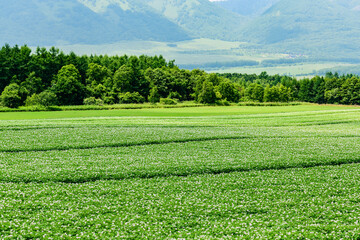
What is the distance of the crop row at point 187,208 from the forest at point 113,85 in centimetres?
8773

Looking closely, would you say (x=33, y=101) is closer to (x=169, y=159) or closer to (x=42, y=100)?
(x=42, y=100)

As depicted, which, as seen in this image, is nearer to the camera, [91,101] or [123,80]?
[91,101]

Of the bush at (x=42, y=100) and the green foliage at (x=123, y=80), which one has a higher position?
the green foliage at (x=123, y=80)

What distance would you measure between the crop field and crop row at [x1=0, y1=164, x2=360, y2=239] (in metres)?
0.05

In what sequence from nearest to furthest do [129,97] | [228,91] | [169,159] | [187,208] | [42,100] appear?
[187,208] < [169,159] < [42,100] < [129,97] < [228,91]

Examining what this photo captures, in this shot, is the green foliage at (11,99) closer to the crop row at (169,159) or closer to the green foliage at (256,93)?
the crop row at (169,159)

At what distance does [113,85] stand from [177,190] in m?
121

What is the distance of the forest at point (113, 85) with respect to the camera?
117 m

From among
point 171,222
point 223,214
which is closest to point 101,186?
point 171,222

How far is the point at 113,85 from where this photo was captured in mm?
136250

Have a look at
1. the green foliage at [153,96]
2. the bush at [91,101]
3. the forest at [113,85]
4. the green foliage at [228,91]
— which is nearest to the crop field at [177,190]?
the forest at [113,85]

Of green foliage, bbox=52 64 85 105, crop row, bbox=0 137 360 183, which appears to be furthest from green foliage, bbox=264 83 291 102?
crop row, bbox=0 137 360 183

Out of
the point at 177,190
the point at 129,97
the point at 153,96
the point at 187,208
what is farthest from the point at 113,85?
the point at 187,208

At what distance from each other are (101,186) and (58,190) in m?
2.43
